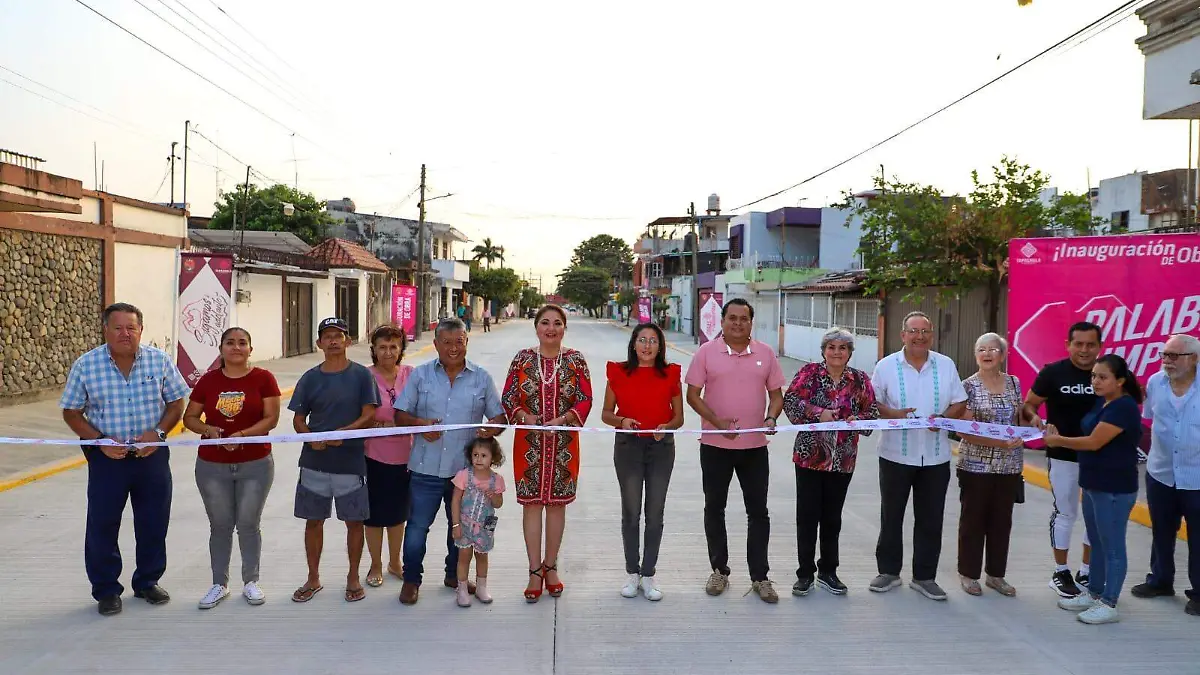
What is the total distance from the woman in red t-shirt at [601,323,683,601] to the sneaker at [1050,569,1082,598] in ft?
7.94

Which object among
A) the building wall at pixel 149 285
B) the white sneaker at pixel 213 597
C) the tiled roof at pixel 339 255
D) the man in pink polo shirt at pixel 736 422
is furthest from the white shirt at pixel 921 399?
the tiled roof at pixel 339 255

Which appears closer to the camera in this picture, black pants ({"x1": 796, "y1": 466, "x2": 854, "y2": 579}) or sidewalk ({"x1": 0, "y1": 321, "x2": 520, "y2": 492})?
black pants ({"x1": 796, "y1": 466, "x2": 854, "y2": 579})

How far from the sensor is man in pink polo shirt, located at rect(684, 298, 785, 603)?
519cm

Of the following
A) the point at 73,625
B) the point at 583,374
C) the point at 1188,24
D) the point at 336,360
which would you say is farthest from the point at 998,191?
the point at 73,625

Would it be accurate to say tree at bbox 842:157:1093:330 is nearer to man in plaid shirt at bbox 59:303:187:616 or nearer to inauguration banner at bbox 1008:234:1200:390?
inauguration banner at bbox 1008:234:1200:390

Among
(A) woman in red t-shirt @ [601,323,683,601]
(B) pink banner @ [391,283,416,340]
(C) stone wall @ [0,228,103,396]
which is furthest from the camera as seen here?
(B) pink banner @ [391,283,416,340]

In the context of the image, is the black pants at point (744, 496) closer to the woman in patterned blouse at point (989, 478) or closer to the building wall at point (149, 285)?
the woman in patterned blouse at point (989, 478)

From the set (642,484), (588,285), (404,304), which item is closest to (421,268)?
(404,304)

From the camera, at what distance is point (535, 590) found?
5102mm

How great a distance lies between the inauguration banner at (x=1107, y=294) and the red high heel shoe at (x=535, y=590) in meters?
6.22

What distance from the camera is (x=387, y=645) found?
14.5 feet

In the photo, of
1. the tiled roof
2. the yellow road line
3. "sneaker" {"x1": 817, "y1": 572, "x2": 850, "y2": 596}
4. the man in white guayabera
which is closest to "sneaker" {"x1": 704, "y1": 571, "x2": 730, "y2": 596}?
"sneaker" {"x1": 817, "y1": 572, "x2": 850, "y2": 596}

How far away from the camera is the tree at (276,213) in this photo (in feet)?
153

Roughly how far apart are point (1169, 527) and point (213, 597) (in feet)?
18.1
